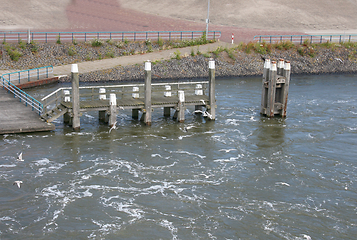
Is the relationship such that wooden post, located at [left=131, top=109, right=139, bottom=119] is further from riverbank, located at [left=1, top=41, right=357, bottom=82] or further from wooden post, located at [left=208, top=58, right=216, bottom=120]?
riverbank, located at [left=1, top=41, right=357, bottom=82]

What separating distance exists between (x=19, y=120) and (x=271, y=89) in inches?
603

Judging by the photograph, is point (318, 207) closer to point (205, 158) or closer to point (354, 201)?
point (354, 201)

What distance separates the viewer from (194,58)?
4862 centimetres

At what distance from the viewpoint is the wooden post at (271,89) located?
30125 millimetres

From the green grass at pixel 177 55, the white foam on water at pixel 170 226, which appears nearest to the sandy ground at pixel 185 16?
the green grass at pixel 177 55

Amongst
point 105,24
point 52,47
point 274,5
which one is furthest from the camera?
point 274,5

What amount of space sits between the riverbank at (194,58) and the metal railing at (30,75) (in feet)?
5.81

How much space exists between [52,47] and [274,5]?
44.4 meters

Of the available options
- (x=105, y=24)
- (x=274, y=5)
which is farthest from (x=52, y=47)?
(x=274, y=5)

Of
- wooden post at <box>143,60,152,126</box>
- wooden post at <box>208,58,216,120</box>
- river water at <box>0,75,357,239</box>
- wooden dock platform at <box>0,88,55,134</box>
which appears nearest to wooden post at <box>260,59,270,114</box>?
river water at <box>0,75,357,239</box>

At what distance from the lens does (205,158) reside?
23.9 metres

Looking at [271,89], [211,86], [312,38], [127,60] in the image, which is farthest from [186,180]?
[312,38]

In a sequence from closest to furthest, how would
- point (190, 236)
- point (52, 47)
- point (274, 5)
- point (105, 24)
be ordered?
point (190, 236), point (52, 47), point (105, 24), point (274, 5)

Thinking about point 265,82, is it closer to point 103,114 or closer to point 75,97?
point 103,114
